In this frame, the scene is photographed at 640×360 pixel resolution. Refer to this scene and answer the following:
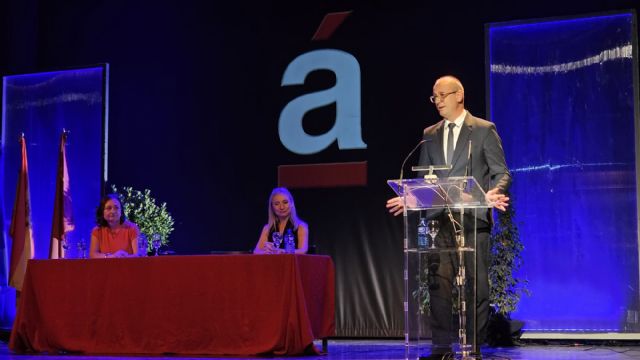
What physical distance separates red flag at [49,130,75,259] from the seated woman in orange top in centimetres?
122

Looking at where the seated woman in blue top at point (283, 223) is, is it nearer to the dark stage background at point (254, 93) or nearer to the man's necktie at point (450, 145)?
the dark stage background at point (254, 93)

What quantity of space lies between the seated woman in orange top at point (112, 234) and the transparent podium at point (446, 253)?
2.77 metres

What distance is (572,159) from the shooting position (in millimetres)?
6980

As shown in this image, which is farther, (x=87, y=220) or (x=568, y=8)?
(x=87, y=220)

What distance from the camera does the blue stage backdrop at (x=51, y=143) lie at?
8.34m

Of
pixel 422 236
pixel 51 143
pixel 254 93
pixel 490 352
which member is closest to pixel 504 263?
pixel 490 352

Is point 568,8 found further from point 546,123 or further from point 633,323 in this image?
point 633,323

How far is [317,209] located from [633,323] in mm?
2844

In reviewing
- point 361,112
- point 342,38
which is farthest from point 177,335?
point 342,38

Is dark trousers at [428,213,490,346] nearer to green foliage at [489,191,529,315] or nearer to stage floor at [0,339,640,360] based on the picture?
stage floor at [0,339,640,360]

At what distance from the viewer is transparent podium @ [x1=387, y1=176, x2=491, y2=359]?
3908mm

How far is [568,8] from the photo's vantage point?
7086mm

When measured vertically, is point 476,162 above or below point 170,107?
below

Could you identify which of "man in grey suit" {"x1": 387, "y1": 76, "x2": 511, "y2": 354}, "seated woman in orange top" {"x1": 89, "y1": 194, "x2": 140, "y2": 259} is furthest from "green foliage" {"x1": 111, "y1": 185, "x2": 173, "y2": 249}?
"man in grey suit" {"x1": 387, "y1": 76, "x2": 511, "y2": 354}
